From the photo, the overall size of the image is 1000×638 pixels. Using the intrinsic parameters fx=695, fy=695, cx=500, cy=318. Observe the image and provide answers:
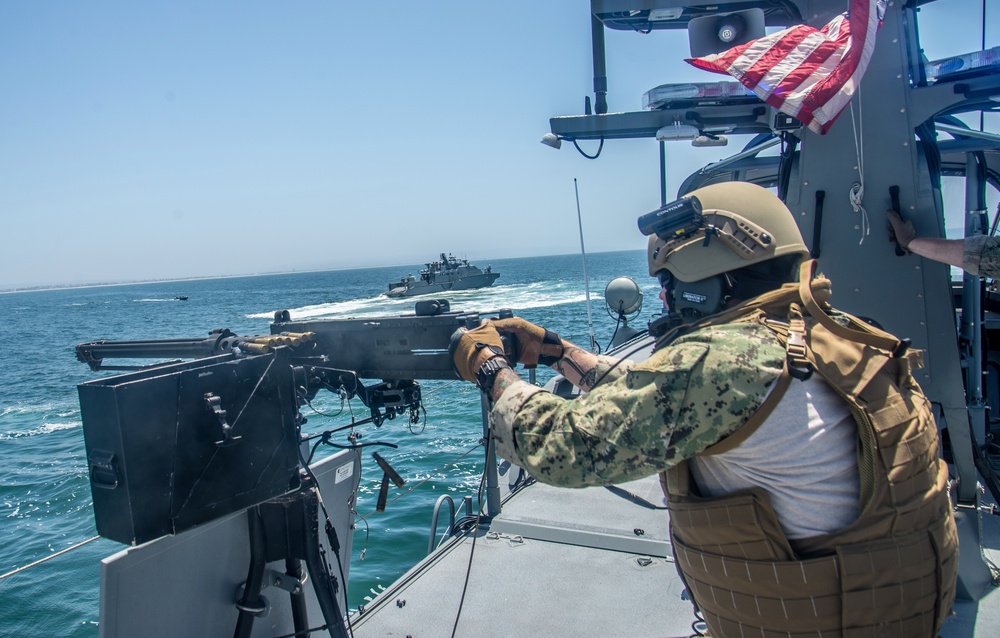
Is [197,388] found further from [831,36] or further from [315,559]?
[831,36]

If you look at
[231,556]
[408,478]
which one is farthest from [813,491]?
[408,478]

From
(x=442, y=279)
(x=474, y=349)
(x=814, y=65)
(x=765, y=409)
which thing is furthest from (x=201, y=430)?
(x=442, y=279)

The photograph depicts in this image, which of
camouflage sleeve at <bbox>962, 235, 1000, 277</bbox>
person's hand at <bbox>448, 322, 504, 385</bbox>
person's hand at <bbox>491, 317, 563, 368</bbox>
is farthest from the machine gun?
camouflage sleeve at <bbox>962, 235, 1000, 277</bbox>

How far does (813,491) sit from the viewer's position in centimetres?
192

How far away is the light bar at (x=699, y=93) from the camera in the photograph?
16.3ft

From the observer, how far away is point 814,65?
4035mm

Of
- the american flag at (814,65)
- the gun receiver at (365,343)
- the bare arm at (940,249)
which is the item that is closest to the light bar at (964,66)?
the american flag at (814,65)

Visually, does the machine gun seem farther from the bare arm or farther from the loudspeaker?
the loudspeaker

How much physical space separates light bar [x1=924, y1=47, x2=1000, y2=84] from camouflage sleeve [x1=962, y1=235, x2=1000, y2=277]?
1.13 meters

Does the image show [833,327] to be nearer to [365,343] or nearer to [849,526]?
[849,526]

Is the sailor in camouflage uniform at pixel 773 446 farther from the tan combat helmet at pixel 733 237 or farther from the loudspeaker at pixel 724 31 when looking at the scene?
the loudspeaker at pixel 724 31

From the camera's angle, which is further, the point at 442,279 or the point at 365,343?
the point at 442,279

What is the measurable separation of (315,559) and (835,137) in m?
3.93

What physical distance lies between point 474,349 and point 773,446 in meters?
1.13
